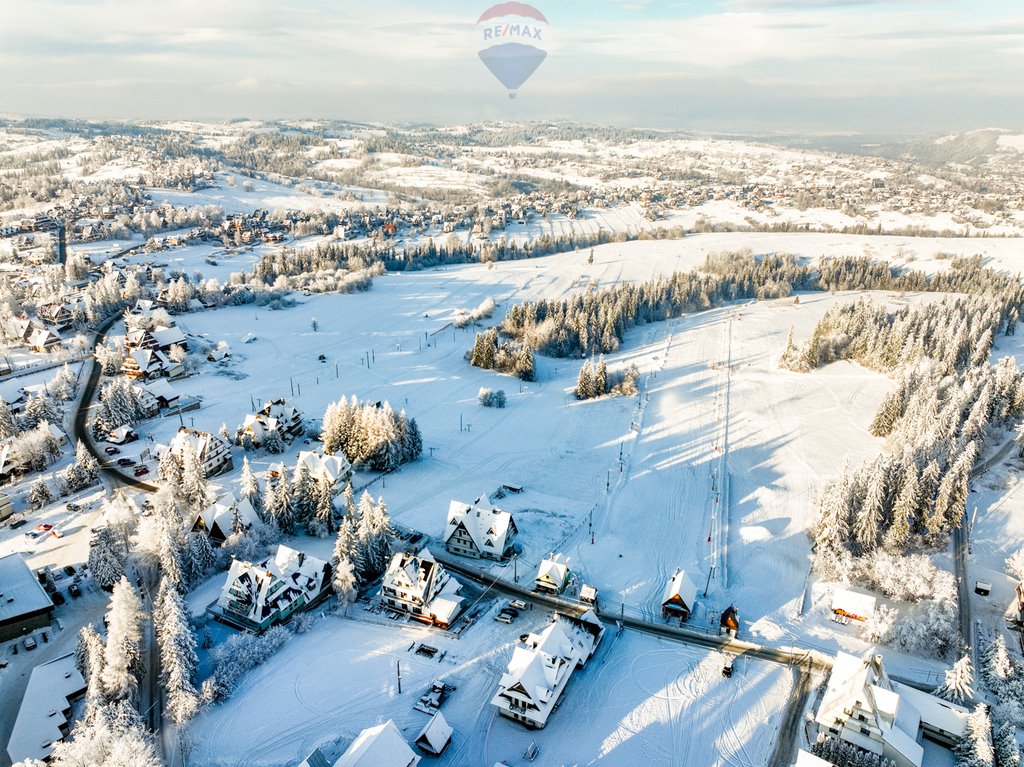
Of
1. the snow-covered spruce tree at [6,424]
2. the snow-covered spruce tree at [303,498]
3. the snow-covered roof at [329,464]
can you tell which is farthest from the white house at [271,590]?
the snow-covered spruce tree at [6,424]

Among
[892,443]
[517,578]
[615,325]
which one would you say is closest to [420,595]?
[517,578]

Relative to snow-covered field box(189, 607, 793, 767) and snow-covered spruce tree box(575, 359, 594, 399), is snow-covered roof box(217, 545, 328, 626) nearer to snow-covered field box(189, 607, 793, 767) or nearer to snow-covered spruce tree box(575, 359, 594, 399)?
snow-covered field box(189, 607, 793, 767)

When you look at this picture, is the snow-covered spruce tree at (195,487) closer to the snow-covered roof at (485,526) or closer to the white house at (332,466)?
the white house at (332,466)

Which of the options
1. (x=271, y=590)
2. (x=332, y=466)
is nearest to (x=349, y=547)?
(x=271, y=590)

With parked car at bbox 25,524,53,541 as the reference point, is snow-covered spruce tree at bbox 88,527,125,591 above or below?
above

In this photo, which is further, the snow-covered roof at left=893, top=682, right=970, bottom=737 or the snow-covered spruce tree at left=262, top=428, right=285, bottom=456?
the snow-covered spruce tree at left=262, top=428, right=285, bottom=456

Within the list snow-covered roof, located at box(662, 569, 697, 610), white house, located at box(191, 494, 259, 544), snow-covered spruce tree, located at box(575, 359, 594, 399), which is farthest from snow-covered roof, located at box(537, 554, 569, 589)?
snow-covered spruce tree, located at box(575, 359, 594, 399)
